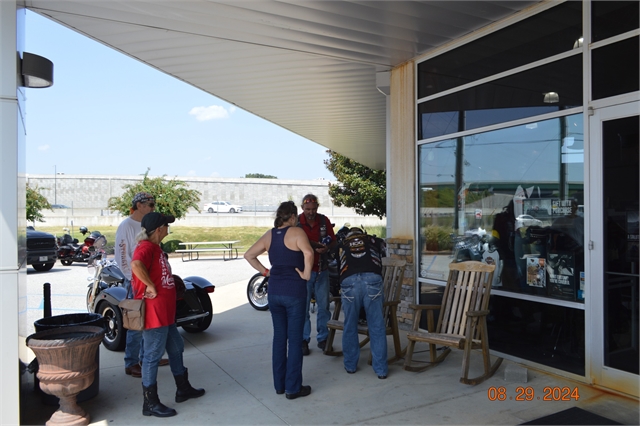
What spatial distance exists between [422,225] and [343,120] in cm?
619

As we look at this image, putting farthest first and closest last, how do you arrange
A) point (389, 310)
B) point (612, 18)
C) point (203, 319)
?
point (203, 319), point (389, 310), point (612, 18)

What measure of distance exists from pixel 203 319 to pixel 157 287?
9.71 feet

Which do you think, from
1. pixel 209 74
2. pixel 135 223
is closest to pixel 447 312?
pixel 135 223

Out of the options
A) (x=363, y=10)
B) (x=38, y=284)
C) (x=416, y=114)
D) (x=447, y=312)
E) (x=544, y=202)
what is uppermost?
(x=363, y=10)

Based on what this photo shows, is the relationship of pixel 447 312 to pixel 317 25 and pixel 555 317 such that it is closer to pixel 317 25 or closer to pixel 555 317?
pixel 555 317

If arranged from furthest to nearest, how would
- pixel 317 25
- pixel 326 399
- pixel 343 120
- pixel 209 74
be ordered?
pixel 343 120
pixel 209 74
pixel 317 25
pixel 326 399

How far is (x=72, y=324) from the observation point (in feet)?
14.8

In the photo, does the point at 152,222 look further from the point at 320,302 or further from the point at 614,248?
the point at 614,248

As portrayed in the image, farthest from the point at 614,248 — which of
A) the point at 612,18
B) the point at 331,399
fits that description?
the point at 331,399

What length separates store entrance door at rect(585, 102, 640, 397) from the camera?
14.6 ft

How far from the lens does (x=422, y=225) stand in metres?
7.07

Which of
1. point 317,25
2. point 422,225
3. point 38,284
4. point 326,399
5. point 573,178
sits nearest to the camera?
point 326,399

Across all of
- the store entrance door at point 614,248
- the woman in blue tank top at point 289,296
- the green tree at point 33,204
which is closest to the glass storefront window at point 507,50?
the store entrance door at point 614,248

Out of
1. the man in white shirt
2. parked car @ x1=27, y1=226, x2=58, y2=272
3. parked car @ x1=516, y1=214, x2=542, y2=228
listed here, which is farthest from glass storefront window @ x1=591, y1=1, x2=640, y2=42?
parked car @ x1=27, y1=226, x2=58, y2=272
